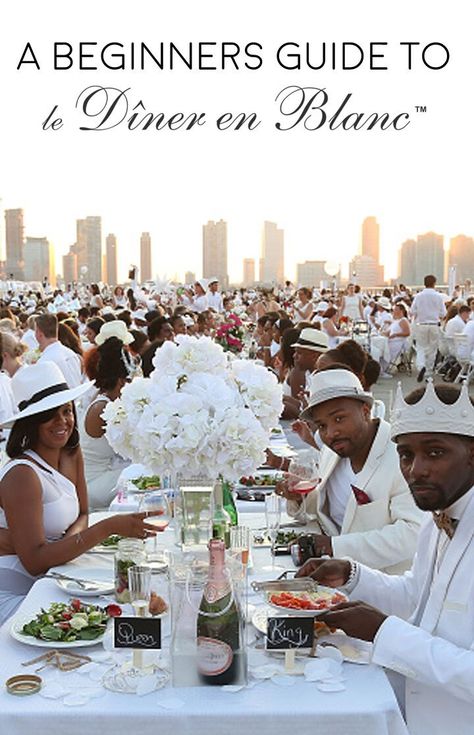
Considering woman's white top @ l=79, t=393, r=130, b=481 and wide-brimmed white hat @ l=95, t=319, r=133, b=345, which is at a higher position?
wide-brimmed white hat @ l=95, t=319, r=133, b=345

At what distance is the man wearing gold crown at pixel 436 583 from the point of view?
1894 mm

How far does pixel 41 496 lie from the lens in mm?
2844

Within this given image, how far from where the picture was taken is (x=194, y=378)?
101 inches

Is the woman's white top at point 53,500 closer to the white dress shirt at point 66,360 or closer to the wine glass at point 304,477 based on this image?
the wine glass at point 304,477

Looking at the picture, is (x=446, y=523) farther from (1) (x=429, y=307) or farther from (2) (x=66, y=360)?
(1) (x=429, y=307)

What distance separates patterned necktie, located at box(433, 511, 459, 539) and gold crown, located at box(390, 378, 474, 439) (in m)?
0.22

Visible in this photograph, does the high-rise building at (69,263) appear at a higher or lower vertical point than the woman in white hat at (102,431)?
higher

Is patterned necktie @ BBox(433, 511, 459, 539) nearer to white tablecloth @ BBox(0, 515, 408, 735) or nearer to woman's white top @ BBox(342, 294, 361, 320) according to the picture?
white tablecloth @ BBox(0, 515, 408, 735)

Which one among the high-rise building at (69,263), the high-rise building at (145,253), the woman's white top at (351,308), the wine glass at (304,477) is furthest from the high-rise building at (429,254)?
the wine glass at (304,477)

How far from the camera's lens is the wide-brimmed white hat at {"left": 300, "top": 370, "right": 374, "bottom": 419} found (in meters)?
3.05

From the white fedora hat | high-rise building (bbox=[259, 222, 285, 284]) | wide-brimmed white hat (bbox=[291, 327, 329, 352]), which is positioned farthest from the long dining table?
high-rise building (bbox=[259, 222, 285, 284])

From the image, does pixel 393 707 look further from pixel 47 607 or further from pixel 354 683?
pixel 47 607

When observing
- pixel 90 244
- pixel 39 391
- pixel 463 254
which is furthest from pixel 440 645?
pixel 90 244

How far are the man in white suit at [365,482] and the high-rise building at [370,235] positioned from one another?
52.1 m
